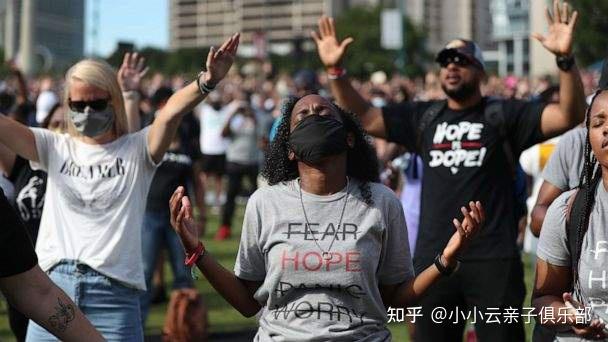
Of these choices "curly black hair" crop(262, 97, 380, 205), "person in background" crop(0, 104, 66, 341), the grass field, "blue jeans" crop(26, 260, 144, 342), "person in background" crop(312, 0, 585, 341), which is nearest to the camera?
"curly black hair" crop(262, 97, 380, 205)

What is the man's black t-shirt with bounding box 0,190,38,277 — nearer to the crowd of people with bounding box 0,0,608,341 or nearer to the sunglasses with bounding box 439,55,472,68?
the crowd of people with bounding box 0,0,608,341

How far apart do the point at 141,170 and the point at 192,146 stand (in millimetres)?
5515

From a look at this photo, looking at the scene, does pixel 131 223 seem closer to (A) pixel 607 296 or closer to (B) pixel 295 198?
(B) pixel 295 198

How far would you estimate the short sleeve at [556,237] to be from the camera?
369cm

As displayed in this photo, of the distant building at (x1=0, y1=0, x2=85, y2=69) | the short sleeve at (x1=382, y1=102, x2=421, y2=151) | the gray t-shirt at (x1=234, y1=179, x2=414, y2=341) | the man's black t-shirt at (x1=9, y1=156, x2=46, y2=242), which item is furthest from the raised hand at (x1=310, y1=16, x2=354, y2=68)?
the distant building at (x1=0, y1=0, x2=85, y2=69)

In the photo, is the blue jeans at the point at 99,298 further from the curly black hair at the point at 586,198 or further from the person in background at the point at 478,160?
the curly black hair at the point at 586,198

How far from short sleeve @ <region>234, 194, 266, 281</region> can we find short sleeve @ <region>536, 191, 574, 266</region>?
1004 millimetres

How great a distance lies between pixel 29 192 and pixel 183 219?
286cm

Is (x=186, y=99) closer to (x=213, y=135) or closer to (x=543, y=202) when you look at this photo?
(x=543, y=202)

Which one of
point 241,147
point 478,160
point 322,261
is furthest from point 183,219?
point 241,147

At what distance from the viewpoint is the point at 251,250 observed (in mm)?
3877

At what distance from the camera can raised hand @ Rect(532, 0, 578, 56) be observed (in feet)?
Answer: 17.4

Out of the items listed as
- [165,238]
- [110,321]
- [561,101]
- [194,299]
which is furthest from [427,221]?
[165,238]

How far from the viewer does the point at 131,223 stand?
4.93m
